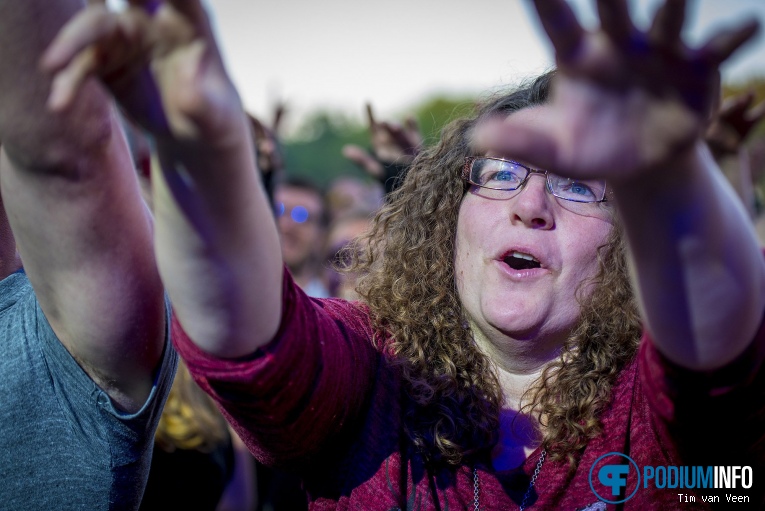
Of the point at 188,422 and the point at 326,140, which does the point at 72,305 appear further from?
the point at 326,140

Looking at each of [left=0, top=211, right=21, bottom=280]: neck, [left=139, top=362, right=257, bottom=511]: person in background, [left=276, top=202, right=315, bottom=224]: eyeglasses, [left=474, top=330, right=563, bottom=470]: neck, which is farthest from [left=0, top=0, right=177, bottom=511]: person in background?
[left=276, top=202, right=315, bottom=224]: eyeglasses

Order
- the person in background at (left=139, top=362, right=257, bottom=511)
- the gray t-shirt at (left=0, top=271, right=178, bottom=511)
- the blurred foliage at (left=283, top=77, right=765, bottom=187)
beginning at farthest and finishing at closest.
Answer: the blurred foliage at (left=283, top=77, right=765, bottom=187)
the person in background at (left=139, top=362, right=257, bottom=511)
the gray t-shirt at (left=0, top=271, right=178, bottom=511)

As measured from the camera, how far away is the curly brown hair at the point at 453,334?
176 cm

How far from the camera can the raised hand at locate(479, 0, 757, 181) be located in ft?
3.28

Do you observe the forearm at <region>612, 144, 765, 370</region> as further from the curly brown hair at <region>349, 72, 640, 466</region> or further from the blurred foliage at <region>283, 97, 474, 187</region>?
the blurred foliage at <region>283, 97, 474, 187</region>

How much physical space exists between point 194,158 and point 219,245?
0.51 ft

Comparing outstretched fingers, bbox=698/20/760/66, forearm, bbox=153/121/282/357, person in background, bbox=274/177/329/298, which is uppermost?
outstretched fingers, bbox=698/20/760/66

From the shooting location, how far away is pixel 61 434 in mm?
1504

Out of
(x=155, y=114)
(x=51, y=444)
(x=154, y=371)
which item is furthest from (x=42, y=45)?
(x=51, y=444)

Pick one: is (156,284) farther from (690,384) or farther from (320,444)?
(690,384)

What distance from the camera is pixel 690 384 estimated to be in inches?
50.0

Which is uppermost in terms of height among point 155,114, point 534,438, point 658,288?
point 155,114

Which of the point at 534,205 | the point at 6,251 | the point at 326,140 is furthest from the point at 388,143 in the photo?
the point at 326,140

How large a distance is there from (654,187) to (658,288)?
18 cm
